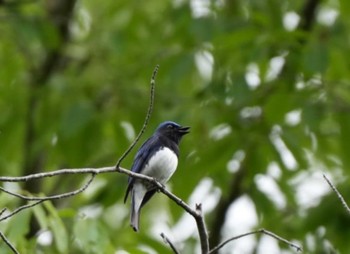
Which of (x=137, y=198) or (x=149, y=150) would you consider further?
(x=149, y=150)

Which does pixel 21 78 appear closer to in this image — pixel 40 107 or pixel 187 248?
pixel 40 107

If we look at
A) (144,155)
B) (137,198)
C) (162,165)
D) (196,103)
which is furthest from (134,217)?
(196,103)

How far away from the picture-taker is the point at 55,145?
830 cm

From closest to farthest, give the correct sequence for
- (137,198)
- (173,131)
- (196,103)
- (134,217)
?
1. (134,217)
2. (137,198)
3. (173,131)
4. (196,103)

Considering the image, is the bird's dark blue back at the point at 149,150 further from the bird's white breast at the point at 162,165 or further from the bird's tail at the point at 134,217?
the bird's tail at the point at 134,217

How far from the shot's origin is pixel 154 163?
6277 millimetres

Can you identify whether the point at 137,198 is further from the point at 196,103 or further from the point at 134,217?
the point at 196,103

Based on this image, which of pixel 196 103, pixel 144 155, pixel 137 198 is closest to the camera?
pixel 137 198

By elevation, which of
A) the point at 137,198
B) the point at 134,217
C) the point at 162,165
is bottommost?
the point at 134,217

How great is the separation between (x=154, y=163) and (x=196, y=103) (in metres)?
1.97

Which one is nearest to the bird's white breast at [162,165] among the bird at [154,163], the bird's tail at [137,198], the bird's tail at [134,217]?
the bird at [154,163]

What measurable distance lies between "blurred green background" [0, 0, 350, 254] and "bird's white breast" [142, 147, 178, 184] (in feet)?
1.88

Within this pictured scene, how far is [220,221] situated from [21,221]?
3.49 m

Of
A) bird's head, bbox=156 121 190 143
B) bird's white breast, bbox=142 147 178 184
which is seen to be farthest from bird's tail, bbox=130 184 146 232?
bird's head, bbox=156 121 190 143
